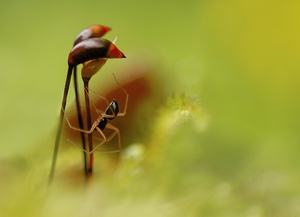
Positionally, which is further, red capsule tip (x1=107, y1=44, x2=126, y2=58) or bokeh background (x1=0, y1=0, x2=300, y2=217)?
bokeh background (x1=0, y1=0, x2=300, y2=217)

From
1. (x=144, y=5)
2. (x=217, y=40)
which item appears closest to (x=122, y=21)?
(x=144, y=5)

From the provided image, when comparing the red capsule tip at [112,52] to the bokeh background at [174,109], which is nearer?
the red capsule tip at [112,52]

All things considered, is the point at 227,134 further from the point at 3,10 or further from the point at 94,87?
the point at 3,10

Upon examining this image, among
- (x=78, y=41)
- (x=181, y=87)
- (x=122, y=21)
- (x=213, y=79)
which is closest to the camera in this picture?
(x=78, y=41)

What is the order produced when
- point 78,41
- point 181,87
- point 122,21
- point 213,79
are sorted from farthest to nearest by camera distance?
point 122,21
point 213,79
point 181,87
point 78,41

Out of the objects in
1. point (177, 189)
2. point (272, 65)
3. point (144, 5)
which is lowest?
point (177, 189)

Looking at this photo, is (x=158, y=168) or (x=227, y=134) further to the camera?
(x=227, y=134)

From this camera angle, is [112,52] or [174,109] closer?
[112,52]

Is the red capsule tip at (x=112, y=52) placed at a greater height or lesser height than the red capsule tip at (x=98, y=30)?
lesser
